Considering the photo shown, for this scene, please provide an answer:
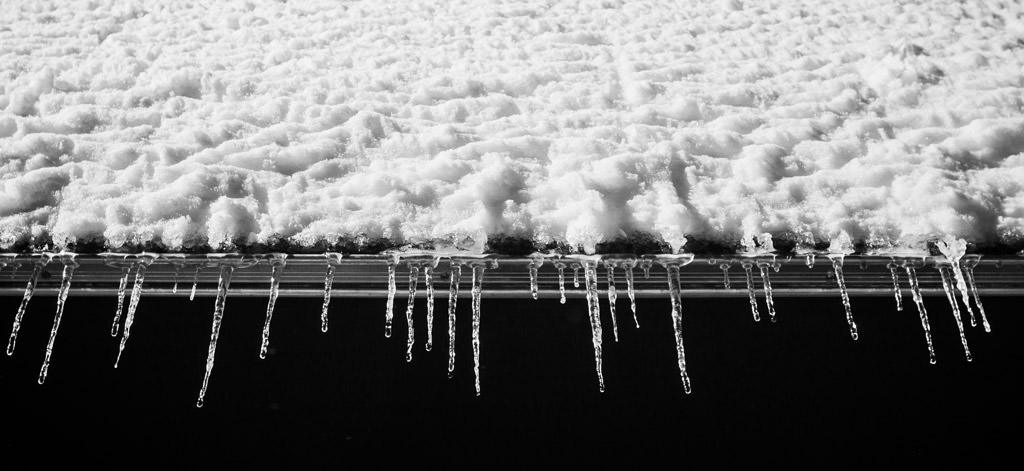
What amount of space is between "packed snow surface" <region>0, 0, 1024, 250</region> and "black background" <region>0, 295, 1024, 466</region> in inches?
21.3

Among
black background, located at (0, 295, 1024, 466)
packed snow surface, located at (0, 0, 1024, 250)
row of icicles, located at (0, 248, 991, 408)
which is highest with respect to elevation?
packed snow surface, located at (0, 0, 1024, 250)

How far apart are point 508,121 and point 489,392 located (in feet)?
3.72

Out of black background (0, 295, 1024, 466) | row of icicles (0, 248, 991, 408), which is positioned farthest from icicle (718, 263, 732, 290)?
black background (0, 295, 1024, 466)

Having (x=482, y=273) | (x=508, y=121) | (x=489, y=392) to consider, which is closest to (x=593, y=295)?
(x=482, y=273)

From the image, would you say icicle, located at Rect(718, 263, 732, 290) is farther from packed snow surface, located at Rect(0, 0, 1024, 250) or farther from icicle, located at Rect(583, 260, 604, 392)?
icicle, located at Rect(583, 260, 604, 392)

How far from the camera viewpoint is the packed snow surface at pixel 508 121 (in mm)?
2189

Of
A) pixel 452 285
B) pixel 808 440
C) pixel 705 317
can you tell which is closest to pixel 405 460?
pixel 452 285

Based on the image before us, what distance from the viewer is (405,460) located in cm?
260

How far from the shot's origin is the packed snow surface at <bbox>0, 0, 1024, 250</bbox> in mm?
2189

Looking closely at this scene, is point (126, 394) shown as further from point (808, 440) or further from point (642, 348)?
point (808, 440)

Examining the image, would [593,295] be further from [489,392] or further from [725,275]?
[489,392]

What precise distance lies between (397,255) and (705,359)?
138 cm

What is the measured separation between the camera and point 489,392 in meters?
2.64

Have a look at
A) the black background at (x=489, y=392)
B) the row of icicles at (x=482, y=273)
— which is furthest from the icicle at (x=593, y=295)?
the black background at (x=489, y=392)
